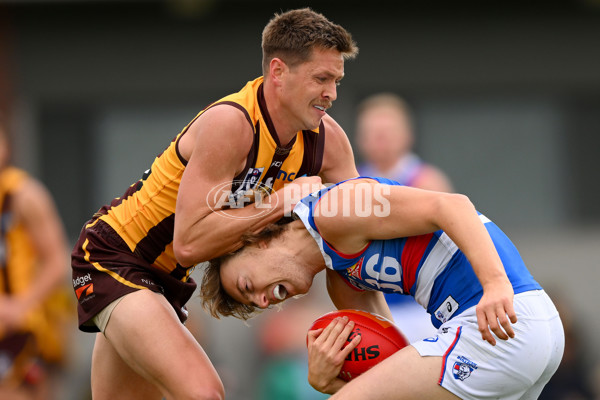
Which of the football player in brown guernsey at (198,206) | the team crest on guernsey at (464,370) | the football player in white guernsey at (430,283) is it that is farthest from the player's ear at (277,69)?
the team crest on guernsey at (464,370)

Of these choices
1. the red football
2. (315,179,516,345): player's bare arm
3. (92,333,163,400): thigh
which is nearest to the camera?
(315,179,516,345): player's bare arm

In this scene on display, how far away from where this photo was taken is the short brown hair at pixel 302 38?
4.43 metres

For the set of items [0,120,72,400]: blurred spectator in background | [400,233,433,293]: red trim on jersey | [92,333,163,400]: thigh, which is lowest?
[0,120,72,400]: blurred spectator in background

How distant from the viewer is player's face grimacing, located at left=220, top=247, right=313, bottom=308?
418 centimetres

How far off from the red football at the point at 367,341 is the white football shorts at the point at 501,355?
1.18 ft

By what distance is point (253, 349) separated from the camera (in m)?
10.1

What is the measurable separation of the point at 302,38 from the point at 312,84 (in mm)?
229

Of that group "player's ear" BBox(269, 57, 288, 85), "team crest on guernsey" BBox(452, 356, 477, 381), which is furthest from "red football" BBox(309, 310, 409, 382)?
"player's ear" BBox(269, 57, 288, 85)

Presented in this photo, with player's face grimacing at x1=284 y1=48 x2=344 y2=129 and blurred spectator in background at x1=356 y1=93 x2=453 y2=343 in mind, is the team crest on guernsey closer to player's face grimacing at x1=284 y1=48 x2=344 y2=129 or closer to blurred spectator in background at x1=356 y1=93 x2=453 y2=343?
player's face grimacing at x1=284 y1=48 x2=344 y2=129

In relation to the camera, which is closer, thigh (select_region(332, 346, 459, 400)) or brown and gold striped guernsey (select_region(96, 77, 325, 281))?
thigh (select_region(332, 346, 459, 400))

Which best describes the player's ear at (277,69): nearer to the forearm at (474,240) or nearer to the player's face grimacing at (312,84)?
the player's face grimacing at (312,84)

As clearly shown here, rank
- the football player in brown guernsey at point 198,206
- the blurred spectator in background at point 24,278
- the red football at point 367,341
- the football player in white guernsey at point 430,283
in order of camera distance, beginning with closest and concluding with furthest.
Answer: the football player in white guernsey at point 430,283 → the red football at point 367,341 → the football player in brown guernsey at point 198,206 → the blurred spectator in background at point 24,278

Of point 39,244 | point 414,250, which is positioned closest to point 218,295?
point 414,250

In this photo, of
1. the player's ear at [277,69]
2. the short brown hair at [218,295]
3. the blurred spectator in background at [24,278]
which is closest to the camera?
the short brown hair at [218,295]
